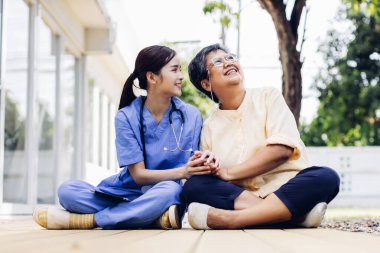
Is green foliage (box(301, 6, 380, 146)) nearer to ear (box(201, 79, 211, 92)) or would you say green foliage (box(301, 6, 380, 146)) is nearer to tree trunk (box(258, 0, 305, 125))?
tree trunk (box(258, 0, 305, 125))

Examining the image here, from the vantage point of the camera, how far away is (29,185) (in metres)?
5.89

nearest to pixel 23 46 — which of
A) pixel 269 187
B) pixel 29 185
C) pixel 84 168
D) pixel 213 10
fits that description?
pixel 29 185

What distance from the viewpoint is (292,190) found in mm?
3074

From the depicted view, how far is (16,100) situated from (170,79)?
2.92 meters

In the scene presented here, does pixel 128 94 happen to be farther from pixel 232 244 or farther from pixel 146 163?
pixel 232 244

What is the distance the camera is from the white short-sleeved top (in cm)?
329

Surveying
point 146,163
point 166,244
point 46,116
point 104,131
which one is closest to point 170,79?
point 146,163

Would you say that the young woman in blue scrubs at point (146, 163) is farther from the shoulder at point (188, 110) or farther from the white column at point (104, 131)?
the white column at point (104, 131)

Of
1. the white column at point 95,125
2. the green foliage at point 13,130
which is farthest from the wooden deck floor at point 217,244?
the white column at point 95,125

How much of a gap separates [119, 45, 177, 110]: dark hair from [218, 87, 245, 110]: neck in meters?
0.32

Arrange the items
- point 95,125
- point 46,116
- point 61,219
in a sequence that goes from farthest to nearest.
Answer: point 95,125, point 46,116, point 61,219

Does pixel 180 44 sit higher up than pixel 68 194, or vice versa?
pixel 180 44

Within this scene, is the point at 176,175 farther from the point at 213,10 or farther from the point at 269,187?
the point at 213,10

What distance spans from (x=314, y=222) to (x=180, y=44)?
1761cm
